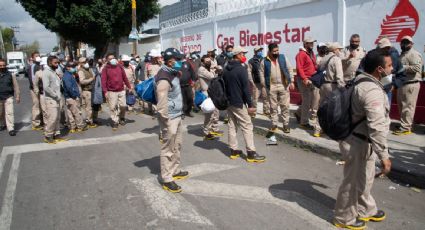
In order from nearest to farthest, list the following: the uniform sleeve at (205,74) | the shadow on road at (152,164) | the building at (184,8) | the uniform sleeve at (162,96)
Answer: the uniform sleeve at (162,96), the shadow on road at (152,164), the uniform sleeve at (205,74), the building at (184,8)

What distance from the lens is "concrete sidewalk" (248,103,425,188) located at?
194 inches

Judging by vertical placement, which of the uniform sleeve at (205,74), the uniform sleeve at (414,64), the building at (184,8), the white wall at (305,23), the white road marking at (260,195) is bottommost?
the white road marking at (260,195)

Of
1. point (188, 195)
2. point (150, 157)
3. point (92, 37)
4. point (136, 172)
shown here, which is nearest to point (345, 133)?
point (188, 195)

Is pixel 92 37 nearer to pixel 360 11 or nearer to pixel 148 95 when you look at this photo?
pixel 360 11

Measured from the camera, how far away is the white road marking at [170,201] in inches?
157

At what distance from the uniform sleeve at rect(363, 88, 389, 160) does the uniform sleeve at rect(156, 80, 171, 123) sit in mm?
2516

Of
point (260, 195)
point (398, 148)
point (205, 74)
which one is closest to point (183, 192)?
point (260, 195)

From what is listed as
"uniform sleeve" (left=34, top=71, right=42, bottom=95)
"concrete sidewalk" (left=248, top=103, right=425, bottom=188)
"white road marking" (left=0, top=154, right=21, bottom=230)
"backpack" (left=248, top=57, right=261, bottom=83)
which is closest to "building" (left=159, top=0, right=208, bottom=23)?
"backpack" (left=248, top=57, right=261, bottom=83)

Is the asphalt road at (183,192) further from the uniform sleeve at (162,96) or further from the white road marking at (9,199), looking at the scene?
the uniform sleeve at (162,96)

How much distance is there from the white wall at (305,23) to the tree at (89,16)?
10.2 meters

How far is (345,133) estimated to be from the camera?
3279mm

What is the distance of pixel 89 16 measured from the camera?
22.9m

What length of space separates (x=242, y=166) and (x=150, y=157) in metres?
1.77

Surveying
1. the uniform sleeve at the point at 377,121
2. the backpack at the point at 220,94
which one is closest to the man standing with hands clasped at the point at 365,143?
the uniform sleeve at the point at 377,121
